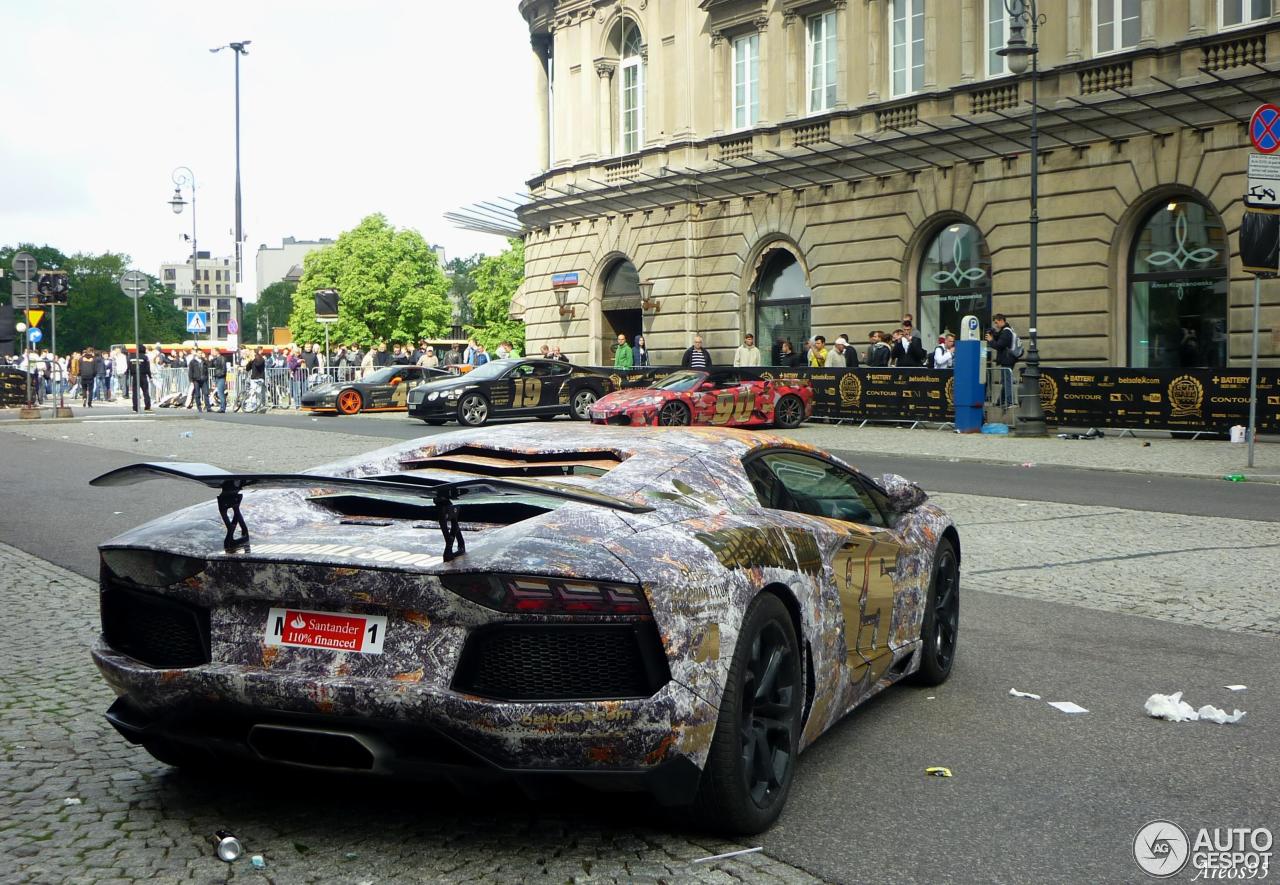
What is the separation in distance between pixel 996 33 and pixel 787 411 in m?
10.5

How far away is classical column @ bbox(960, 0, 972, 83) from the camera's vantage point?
3216cm

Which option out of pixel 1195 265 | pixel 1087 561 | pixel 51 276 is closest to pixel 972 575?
pixel 1087 561

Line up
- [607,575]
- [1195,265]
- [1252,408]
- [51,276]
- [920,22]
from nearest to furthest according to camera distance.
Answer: [607,575], [1252,408], [1195,265], [920,22], [51,276]

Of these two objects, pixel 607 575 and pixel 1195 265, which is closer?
pixel 607 575

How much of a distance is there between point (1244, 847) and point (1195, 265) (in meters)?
26.2

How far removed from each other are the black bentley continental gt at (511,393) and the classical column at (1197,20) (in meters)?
14.3

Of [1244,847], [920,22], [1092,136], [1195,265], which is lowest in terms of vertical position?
[1244,847]

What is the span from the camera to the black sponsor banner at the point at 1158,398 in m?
22.3

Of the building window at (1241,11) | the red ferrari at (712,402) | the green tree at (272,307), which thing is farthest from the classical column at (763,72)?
the green tree at (272,307)

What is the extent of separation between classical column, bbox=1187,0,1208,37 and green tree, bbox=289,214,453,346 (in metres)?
82.0

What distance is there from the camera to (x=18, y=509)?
44.8ft

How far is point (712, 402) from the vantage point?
89.8ft

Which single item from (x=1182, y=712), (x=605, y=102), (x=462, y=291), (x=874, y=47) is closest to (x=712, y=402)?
(x=874, y=47)

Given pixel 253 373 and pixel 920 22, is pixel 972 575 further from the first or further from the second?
pixel 253 373
